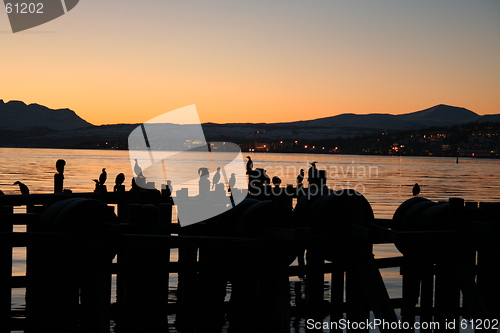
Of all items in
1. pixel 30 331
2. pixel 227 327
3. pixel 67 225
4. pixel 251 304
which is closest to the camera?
pixel 67 225

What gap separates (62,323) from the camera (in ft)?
27.2

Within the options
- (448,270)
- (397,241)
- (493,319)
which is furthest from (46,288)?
(493,319)

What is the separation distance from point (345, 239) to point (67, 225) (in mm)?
3711

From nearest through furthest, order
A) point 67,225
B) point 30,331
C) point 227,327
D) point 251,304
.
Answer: point 67,225 → point 30,331 → point 251,304 → point 227,327

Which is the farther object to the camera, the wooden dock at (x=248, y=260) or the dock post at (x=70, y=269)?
the wooden dock at (x=248, y=260)

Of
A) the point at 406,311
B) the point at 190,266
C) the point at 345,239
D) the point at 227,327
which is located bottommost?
the point at 227,327

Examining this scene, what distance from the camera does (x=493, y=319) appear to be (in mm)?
10133

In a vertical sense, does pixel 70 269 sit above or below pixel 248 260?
above

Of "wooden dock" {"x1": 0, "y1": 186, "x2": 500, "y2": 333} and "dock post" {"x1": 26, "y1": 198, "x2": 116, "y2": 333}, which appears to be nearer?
"dock post" {"x1": 26, "y1": 198, "x2": 116, "y2": 333}

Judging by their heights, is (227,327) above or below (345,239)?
below

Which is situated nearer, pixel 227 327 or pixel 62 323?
pixel 62 323

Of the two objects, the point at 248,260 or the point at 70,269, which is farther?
the point at 248,260

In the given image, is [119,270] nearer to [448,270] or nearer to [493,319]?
[448,270]

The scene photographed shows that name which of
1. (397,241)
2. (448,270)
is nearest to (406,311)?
(448,270)
